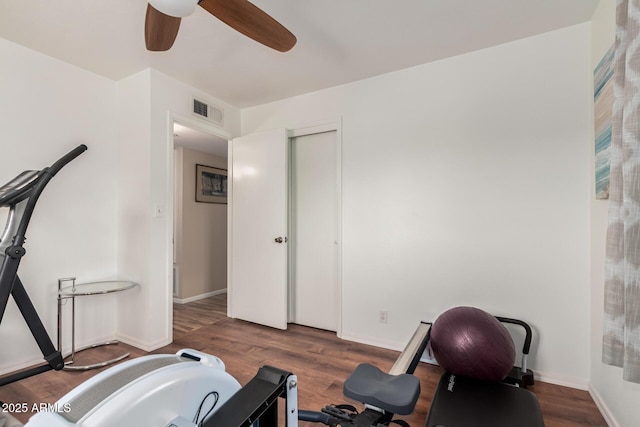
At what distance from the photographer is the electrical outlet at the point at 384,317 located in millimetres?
2631

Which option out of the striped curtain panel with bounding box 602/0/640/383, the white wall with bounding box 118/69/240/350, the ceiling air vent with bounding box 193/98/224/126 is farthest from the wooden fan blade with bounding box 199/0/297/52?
the ceiling air vent with bounding box 193/98/224/126

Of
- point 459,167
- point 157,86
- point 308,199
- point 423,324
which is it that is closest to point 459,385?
point 423,324

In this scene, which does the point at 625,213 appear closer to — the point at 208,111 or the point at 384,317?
the point at 384,317

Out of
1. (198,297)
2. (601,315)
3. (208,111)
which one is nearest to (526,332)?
(601,315)

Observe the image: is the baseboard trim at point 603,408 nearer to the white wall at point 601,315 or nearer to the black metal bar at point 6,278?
the white wall at point 601,315

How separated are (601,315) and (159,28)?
2.99 m

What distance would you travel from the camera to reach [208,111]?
3143 mm

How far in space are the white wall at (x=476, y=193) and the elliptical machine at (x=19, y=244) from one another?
226 cm

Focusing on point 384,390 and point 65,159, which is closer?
point 384,390

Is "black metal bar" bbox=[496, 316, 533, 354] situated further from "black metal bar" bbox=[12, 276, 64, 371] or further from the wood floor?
"black metal bar" bbox=[12, 276, 64, 371]

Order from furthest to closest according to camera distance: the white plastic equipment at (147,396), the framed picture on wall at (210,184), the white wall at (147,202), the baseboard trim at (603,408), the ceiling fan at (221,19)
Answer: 1. the framed picture on wall at (210,184)
2. the white wall at (147,202)
3. the baseboard trim at (603,408)
4. the ceiling fan at (221,19)
5. the white plastic equipment at (147,396)

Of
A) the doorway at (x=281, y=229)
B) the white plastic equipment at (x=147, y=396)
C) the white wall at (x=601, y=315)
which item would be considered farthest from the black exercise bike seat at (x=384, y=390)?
the doorway at (x=281, y=229)

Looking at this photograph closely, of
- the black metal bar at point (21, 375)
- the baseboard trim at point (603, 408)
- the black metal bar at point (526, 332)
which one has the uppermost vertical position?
the black metal bar at point (526, 332)

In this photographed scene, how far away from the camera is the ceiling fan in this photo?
131cm
